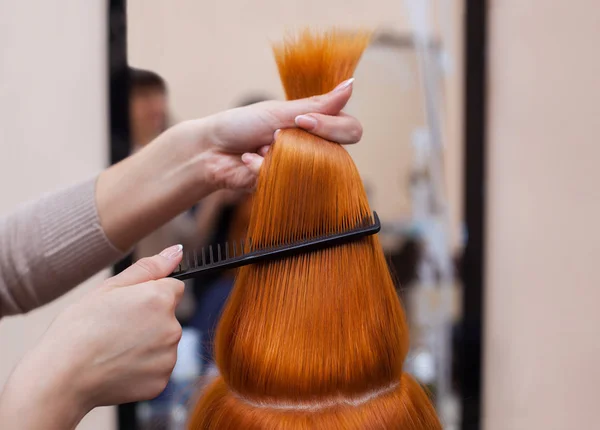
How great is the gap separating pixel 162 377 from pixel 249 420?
0.10 metres

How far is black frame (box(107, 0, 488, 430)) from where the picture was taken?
3.32 ft

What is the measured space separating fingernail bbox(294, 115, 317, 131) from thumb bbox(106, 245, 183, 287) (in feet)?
0.61

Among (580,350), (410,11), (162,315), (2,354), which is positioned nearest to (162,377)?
(162,315)

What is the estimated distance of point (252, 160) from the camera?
2.25 ft

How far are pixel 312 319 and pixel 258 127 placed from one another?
30 cm

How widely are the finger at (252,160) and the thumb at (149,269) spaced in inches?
7.6

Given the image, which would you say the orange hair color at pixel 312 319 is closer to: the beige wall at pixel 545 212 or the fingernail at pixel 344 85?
the fingernail at pixel 344 85

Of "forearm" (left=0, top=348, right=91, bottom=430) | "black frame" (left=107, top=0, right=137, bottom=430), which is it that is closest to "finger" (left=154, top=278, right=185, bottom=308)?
"forearm" (left=0, top=348, right=91, bottom=430)

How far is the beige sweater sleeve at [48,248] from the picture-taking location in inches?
28.9

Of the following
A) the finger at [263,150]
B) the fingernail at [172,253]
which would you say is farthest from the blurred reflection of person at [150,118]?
the fingernail at [172,253]

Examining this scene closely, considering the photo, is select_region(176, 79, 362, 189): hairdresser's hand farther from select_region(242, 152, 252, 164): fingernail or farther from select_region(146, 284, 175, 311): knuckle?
select_region(146, 284, 175, 311): knuckle

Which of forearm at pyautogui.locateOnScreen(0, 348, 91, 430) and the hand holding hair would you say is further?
the hand holding hair

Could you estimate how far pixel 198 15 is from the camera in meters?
0.96

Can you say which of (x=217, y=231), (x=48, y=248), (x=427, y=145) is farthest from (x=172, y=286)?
(x=427, y=145)
